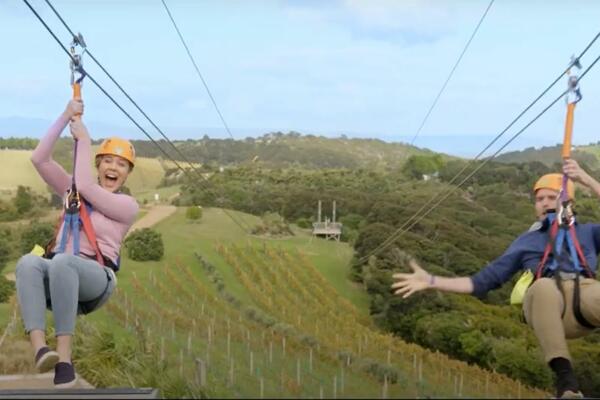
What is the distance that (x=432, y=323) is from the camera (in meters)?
A: 14.1

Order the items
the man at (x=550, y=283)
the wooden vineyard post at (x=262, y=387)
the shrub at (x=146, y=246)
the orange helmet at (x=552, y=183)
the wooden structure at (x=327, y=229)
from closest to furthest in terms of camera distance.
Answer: the wooden vineyard post at (x=262, y=387) < the man at (x=550, y=283) < the orange helmet at (x=552, y=183) < the shrub at (x=146, y=246) < the wooden structure at (x=327, y=229)

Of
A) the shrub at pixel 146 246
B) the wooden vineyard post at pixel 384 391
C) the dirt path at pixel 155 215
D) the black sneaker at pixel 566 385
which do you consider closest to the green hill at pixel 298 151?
the dirt path at pixel 155 215

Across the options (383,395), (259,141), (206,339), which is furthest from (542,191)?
(259,141)

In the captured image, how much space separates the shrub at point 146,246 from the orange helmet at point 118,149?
33.0 ft

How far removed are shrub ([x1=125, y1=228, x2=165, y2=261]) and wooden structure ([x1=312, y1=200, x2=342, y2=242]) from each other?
3.10 metres

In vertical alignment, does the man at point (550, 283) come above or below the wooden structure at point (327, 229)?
below

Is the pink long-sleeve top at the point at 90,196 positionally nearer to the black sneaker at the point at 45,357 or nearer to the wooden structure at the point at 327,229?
the black sneaker at the point at 45,357

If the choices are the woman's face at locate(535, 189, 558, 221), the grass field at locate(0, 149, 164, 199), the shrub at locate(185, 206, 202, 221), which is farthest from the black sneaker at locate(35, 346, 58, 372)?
the grass field at locate(0, 149, 164, 199)

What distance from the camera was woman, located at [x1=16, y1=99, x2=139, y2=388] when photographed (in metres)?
3.92

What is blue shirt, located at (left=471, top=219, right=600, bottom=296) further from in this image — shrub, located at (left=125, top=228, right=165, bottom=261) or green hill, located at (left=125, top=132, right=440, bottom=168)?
green hill, located at (left=125, top=132, right=440, bottom=168)

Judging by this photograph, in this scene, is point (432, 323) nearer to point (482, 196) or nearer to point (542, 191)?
point (482, 196)

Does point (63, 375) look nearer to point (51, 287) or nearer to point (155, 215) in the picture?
point (51, 287)

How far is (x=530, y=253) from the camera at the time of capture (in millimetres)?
4359

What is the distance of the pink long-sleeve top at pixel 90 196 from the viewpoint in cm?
421
